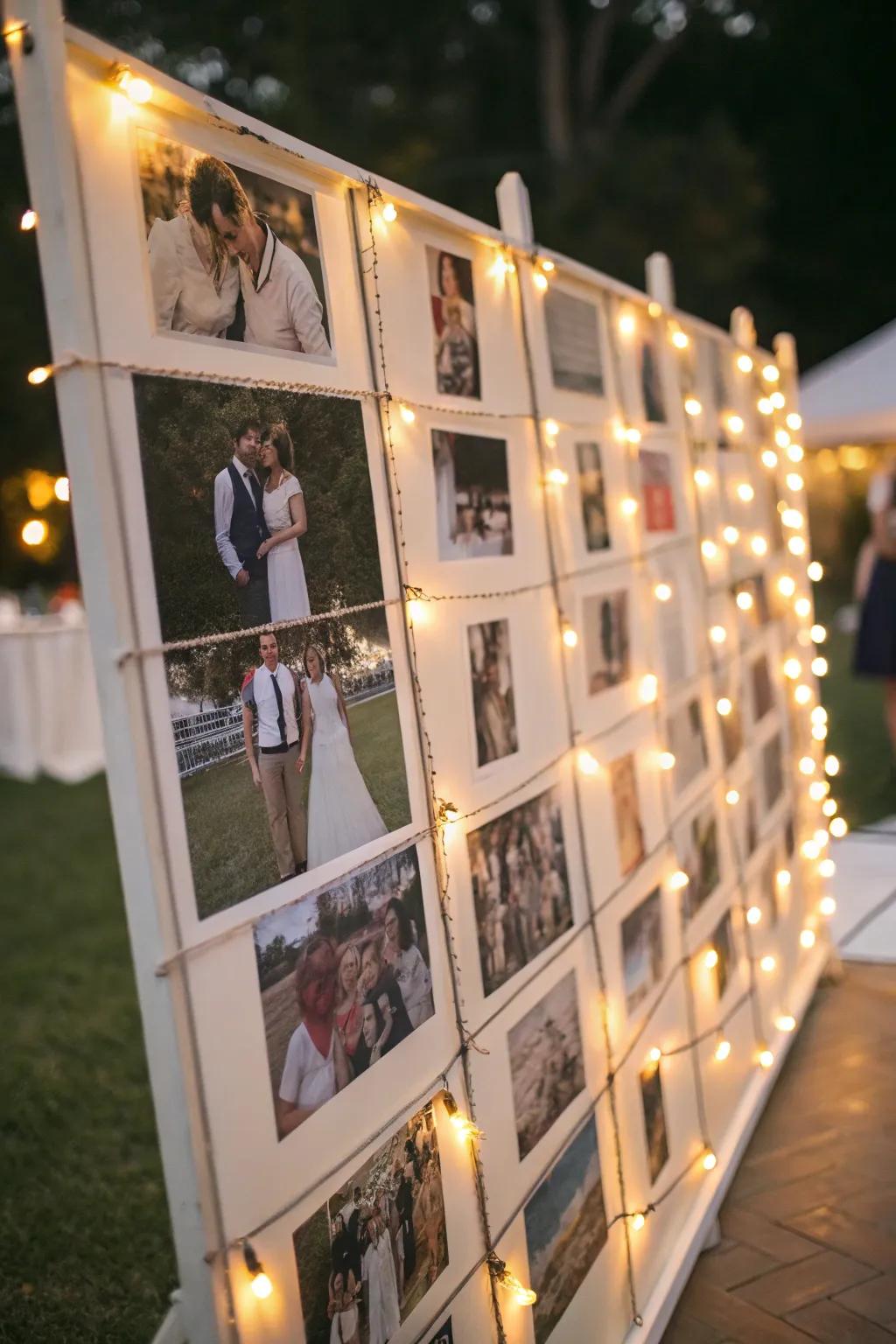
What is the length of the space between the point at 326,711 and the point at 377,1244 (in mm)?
664

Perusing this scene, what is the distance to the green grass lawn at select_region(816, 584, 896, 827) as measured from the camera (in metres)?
5.64

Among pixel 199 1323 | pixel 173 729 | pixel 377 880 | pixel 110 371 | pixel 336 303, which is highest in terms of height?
pixel 336 303

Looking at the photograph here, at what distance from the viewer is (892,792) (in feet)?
19.0

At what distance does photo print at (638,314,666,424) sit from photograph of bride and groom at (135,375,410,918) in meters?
1.29

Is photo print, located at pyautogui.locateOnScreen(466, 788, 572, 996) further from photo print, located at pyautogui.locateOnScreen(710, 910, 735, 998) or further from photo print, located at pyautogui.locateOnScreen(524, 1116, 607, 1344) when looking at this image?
photo print, located at pyautogui.locateOnScreen(710, 910, 735, 998)

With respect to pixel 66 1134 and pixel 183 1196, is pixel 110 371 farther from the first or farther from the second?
pixel 66 1134

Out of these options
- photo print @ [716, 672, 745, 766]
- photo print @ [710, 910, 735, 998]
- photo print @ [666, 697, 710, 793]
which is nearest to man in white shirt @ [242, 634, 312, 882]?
photo print @ [666, 697, 710, 793]

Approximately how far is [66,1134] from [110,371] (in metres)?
2.69

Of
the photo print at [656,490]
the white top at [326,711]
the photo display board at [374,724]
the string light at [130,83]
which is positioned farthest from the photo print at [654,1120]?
the string light at [130,83]

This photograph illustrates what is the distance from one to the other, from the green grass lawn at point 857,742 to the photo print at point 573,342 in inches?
136

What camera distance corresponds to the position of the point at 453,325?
1876mm

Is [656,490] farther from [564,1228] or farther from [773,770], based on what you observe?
[564,1228]

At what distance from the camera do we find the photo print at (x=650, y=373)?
2734 mm

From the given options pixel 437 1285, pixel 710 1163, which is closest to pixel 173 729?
pixel 437 1285
